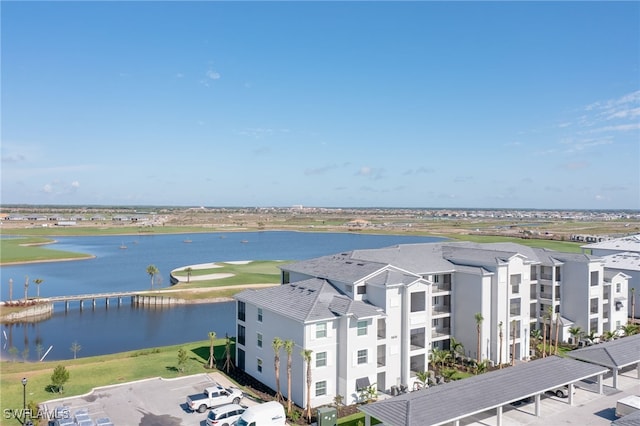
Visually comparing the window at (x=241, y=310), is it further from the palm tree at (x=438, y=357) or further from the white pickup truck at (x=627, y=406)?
the white pickup truck at (x=627, y=406)

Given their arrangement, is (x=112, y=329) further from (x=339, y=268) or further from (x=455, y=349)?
(x=455, y=349)

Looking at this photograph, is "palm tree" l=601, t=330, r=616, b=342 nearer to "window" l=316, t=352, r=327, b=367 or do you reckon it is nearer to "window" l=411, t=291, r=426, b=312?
"window" l=411, t=291, r=426, b=312

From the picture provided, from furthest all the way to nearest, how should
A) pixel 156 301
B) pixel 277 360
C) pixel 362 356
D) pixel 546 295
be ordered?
pixel 156 301
pixel 546 295
pixel 362 356
pixel 277 360

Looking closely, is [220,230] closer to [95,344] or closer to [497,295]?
[95,344]

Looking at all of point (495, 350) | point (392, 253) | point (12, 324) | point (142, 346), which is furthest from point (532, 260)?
point (12, 324)

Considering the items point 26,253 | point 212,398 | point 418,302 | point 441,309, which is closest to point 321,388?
point 212,398
